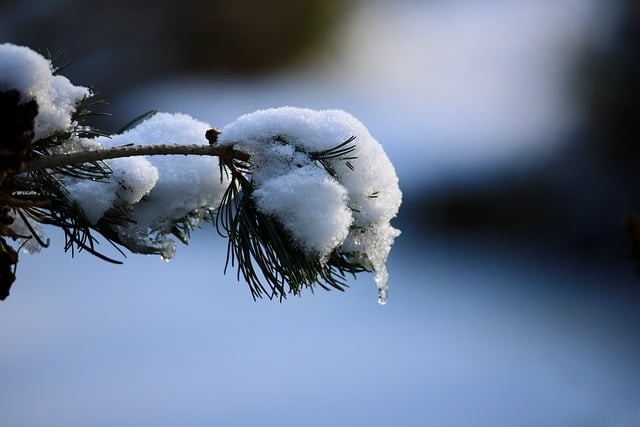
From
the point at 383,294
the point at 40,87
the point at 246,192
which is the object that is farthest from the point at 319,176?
the point at 40,87

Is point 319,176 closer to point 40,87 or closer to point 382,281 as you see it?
point 382,281

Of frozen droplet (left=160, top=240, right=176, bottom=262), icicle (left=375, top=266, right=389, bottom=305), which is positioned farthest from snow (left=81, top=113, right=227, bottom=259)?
icicle (left=375, top=266, right=389, bottom=305)

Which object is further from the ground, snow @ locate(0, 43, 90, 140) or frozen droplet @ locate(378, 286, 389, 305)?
snow @ locate(0, 43, 90, 140)

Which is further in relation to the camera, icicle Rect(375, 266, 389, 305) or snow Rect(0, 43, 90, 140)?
icicle Rect(375, 266, 389, 305)

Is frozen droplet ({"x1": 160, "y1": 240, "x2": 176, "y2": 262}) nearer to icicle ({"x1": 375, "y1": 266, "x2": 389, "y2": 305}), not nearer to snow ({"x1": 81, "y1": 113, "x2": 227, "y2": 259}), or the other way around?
snow ({"x1": 81, "y1": 113, "x2": 227, "y2": 259})

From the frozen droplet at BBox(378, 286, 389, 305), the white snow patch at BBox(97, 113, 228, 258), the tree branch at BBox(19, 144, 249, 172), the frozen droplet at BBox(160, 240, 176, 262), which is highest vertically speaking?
the white snow patch at BBox(97, 113, 228, 258)
